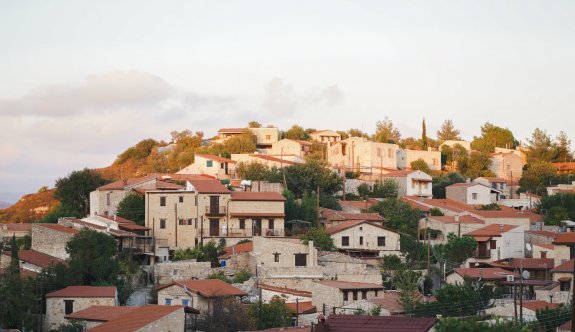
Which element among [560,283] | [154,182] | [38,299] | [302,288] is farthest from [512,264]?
[38,299]

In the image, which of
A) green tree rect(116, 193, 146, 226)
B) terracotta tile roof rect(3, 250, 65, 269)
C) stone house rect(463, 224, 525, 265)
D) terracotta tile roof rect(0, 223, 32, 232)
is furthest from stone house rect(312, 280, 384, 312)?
terracotta tile roof rect(0, 223, 32, 232)

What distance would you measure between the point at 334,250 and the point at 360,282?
6.96 m

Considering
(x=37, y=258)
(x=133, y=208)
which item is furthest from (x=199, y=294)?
(x=133, y=208)

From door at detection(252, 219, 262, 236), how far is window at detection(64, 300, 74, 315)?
16.9 meters

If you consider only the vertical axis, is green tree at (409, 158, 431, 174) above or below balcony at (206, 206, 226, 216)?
above

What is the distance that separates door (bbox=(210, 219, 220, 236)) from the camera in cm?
6253

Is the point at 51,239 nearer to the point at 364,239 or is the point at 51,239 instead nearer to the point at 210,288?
the point at 210,288

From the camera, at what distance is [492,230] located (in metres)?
64.0

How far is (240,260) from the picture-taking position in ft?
184

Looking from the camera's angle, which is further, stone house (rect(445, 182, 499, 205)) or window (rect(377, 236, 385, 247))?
stone house (rect(445, 182, 499, 205))

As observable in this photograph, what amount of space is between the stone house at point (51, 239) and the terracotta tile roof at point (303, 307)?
12.5 meters

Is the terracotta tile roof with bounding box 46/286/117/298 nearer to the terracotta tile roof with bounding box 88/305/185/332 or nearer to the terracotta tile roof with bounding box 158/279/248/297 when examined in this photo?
the terracotta tile roof with bounding box 158/279/248/297

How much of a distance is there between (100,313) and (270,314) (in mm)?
7106

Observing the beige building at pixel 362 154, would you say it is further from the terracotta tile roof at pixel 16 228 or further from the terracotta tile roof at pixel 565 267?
the terracotta tile roof at pixel 565 267
